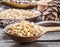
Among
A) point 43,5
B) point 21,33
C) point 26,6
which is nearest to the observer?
point 21,33

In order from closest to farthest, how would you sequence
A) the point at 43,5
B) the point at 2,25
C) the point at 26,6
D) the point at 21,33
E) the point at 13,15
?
the point at 21,33 → the point at 2,25 → the point at 13,15 → the point at 43,5 → the point at 26,6

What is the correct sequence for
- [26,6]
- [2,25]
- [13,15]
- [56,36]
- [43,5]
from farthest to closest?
[26,6], [43,5], [13,15], [2,25], [56,36]

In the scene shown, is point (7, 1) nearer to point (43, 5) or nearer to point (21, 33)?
point (43, 5)

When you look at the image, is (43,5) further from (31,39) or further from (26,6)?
(31,39)

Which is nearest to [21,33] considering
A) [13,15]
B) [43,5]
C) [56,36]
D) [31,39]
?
[31,39]

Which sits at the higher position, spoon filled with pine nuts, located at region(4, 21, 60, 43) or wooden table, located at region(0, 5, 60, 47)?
spoon filled with pine nuts, located at region(4, 21, 60, 43)

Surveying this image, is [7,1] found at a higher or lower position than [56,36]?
higher

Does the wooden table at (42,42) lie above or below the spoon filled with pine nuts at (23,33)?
below

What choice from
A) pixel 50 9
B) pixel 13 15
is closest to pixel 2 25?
pixel 13 15

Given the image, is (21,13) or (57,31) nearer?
(57,31)
